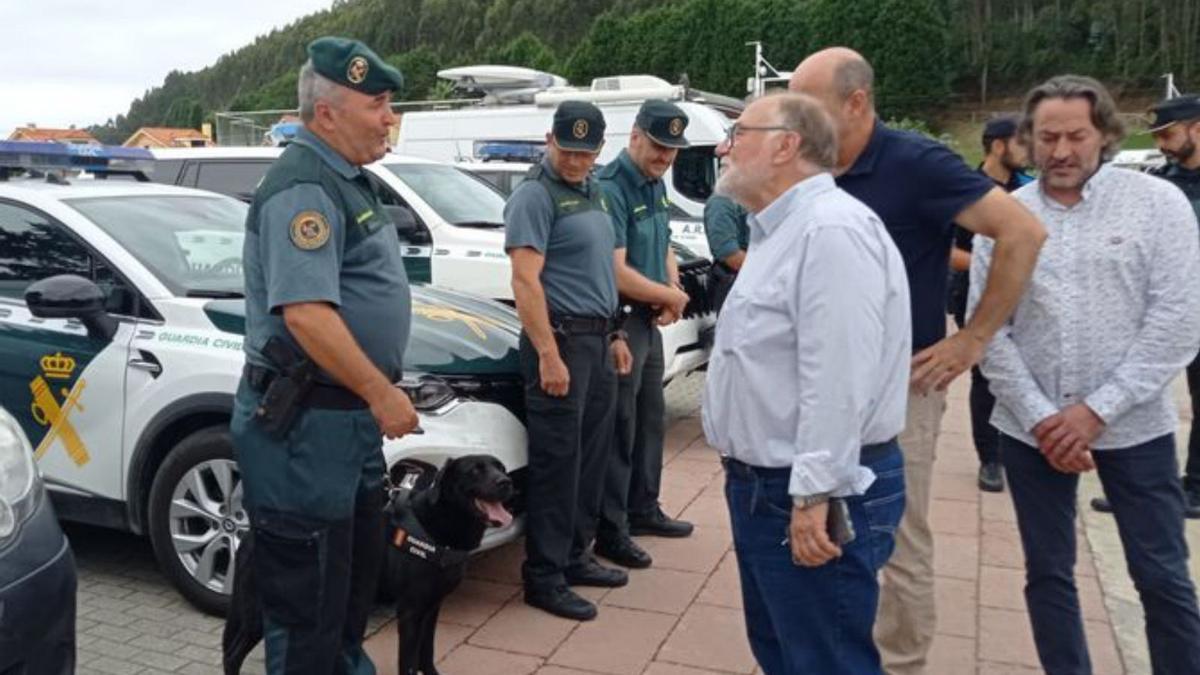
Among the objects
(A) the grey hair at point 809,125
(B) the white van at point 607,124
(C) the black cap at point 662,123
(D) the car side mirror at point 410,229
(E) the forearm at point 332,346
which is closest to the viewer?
(A) the grey hair at point 809,125

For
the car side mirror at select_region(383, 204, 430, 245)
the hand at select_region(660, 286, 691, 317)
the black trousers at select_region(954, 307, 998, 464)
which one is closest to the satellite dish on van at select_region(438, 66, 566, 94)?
the car side mirror at select_region(383, 204, 430, 245)

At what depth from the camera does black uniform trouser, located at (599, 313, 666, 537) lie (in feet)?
14.9

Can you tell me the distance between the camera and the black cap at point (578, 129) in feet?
12.9

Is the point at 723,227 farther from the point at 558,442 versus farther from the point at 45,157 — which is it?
the point at 45,157

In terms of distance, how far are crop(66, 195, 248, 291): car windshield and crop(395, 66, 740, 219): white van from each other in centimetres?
578

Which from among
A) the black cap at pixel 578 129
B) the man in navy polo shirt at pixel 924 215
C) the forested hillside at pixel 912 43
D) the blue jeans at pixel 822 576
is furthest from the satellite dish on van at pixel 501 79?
the forested hillside at pixel 912 43

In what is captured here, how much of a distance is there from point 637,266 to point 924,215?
1955 millimetres

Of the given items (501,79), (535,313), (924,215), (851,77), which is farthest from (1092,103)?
(501,79)

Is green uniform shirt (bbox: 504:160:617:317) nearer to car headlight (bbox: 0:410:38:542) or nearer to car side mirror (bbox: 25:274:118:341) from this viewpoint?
car side mirror (bbox: 25:274:118:341)

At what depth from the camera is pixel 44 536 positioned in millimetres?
2590

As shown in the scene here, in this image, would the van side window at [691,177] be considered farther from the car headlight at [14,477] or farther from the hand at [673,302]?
the car headlight at [14,477]

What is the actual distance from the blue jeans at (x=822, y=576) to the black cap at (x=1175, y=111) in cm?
361

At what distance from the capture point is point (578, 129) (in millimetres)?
3953

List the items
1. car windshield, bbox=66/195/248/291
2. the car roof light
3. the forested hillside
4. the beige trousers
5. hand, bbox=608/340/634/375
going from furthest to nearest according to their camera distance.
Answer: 1. the forested hillside
2. the car roof light
3. hand, bbox=608/340/634/375
4. car windshield, bbox=66/195/248/291
5. the beige trousers
